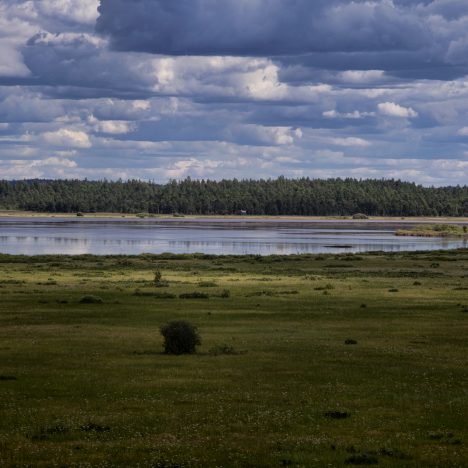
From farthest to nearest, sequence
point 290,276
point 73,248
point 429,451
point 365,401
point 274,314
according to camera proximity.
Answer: point 73,248 < point 290,276 < point 274,314 < point 365,401 < point 429,451

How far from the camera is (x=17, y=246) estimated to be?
13588cm

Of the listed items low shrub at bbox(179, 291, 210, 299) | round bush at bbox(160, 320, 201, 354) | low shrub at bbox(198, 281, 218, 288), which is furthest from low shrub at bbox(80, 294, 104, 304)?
round bush at bbox(160, 320, 201, 354)

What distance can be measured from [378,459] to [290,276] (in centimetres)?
5837

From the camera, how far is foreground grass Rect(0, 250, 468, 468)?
57.4 feet

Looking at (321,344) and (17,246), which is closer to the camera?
(321,344)

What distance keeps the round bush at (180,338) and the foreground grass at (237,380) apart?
0.81 meters

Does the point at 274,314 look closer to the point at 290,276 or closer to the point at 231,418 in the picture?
the point at 231,418

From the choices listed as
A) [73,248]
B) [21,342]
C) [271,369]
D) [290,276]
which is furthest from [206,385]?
[73,248]

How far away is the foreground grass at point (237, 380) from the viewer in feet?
57.4

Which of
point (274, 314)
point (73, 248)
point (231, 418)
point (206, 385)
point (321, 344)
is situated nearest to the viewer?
point (231, 418)

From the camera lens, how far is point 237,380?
25703 mm

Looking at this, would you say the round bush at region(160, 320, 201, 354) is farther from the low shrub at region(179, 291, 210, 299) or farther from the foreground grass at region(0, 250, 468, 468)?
the low shrub at region(179, 291, 210, 299)

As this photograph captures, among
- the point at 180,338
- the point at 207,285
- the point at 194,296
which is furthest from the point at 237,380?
the point at 207,285

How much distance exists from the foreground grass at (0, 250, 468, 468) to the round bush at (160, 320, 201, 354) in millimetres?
807
